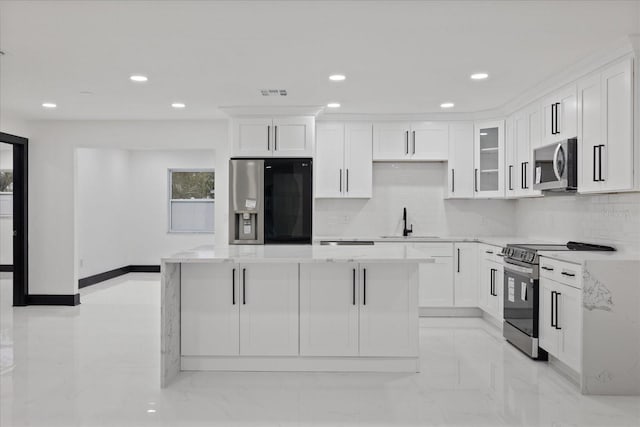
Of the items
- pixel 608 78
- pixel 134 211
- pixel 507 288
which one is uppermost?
pixel 608 78

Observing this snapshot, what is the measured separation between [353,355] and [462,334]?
71.9 inches

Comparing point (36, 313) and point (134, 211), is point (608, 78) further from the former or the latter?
point (134, 211)

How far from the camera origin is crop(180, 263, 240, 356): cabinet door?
150 inches

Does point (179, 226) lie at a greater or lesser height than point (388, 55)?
lesser

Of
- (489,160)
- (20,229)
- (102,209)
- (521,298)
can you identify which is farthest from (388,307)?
(102,209)

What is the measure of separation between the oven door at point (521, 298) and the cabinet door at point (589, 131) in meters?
0.83

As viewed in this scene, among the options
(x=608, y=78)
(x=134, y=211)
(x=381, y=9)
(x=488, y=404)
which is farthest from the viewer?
(x=134, y=211)

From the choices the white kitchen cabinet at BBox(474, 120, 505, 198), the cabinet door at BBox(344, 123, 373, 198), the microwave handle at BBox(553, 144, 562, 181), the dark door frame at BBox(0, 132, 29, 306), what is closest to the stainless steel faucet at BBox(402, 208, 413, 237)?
the cabinet door at BBox(344, 123, 373, 198)

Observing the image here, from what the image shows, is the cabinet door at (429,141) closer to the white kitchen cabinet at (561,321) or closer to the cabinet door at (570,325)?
the white kitchen cabinet at (561,321)

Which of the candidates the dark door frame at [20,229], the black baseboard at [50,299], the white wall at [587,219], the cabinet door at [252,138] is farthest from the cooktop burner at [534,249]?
the dark door frame at [20,229]

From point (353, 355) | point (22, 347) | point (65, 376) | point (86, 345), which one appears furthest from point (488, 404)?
point (22, 347)

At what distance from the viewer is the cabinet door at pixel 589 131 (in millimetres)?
3805

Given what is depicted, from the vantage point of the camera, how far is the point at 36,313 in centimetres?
612

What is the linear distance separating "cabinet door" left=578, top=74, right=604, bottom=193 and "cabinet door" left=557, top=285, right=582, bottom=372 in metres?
0.86
